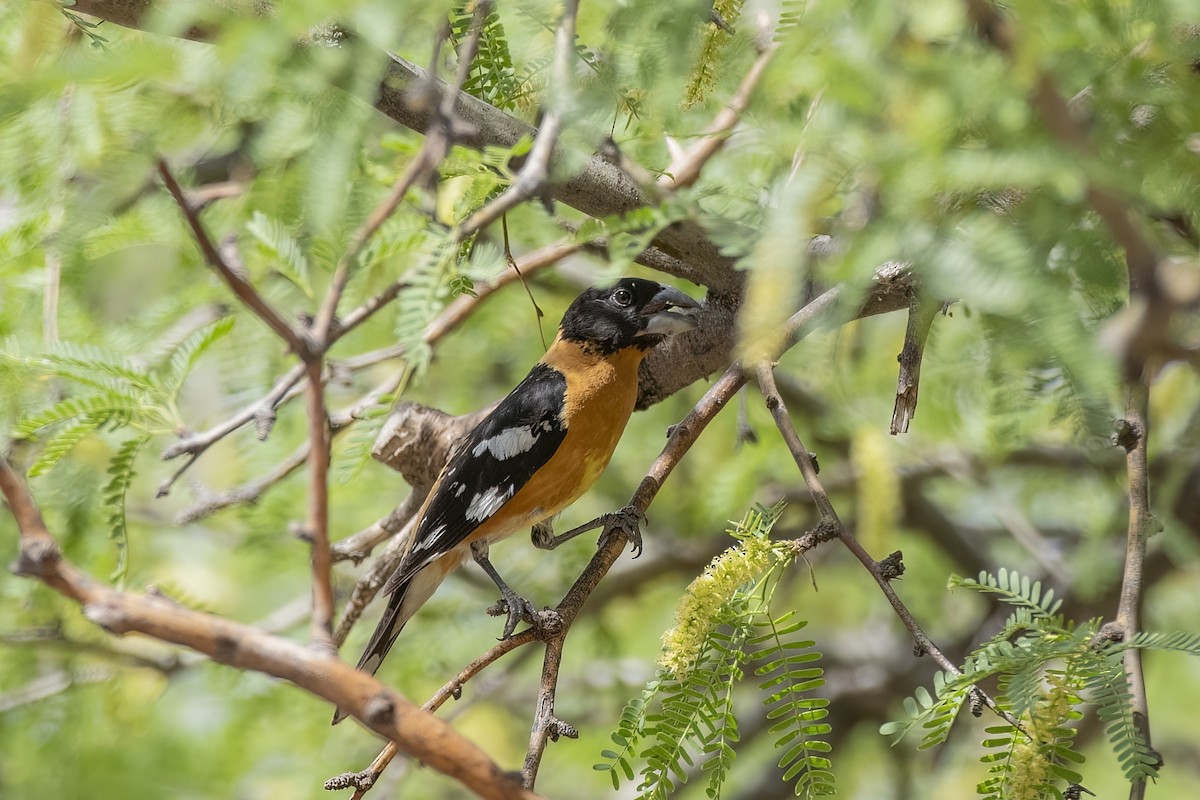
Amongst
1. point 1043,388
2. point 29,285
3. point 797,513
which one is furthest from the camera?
point 797,513

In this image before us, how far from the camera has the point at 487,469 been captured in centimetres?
410

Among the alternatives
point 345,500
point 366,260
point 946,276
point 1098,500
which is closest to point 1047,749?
point 946,276

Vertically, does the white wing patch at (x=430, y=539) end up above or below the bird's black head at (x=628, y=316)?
below

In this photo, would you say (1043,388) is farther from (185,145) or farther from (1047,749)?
(185,145)

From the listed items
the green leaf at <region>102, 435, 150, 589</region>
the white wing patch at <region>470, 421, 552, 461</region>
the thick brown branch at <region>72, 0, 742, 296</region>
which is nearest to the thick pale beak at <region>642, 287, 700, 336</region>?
the white wing patch at <region>470, 421, 552, 461</region>

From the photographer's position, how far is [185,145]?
5.16 m

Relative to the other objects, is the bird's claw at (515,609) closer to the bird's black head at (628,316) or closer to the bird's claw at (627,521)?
the bird's claw at (627,521)

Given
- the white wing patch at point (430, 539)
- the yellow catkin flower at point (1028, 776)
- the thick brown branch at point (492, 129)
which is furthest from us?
the white wing patch at point (430, 539)

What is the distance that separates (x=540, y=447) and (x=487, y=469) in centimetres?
23

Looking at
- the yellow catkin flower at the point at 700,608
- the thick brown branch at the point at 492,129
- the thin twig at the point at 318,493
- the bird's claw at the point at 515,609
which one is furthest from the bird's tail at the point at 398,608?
the thin twig at the point at 318,493

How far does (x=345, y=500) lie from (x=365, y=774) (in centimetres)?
284

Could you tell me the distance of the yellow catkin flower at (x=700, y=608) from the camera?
2.55 metres

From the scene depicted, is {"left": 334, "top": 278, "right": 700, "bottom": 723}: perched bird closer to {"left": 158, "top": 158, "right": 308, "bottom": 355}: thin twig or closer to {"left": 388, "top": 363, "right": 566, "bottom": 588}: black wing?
{"left": 388, "top": 363, "right": 566, "bottom": 588}: black wing

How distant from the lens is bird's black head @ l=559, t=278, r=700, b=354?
13.7 ft
